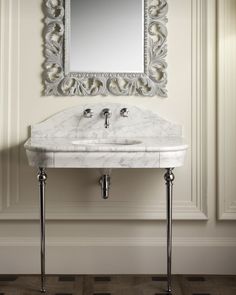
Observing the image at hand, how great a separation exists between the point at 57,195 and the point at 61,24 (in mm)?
1062

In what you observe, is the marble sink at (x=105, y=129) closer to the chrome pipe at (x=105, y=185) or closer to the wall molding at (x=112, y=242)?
the chrome pipe at (x=105, y=185)

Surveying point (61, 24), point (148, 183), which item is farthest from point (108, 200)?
point (61, 24)

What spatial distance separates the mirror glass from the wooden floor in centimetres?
128

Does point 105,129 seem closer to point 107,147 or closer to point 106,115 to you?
point 106,115

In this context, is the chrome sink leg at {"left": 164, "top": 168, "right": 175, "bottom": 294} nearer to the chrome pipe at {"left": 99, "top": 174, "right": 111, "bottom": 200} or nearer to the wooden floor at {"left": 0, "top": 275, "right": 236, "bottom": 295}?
the wooden floor at {"left": 0, "top": 275, "right": 236, "bottom": 295}

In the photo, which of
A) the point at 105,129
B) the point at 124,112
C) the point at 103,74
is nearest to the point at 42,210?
the point at 105,129

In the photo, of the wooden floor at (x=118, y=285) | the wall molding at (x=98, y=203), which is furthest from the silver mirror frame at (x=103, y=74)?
the wooden floor at (x=118, y=285)

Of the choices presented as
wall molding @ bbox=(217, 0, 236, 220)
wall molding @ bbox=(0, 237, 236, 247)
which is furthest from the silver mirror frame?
wall molding @ bbox=(0, 237, 236, 247)

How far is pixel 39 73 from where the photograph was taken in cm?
339

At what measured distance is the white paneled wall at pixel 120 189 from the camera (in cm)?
338

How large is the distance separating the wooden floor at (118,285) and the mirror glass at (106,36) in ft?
4.19

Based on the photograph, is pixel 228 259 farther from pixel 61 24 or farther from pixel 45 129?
pixel 61 24

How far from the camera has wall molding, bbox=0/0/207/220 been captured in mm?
3379

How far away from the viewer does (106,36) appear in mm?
3363
